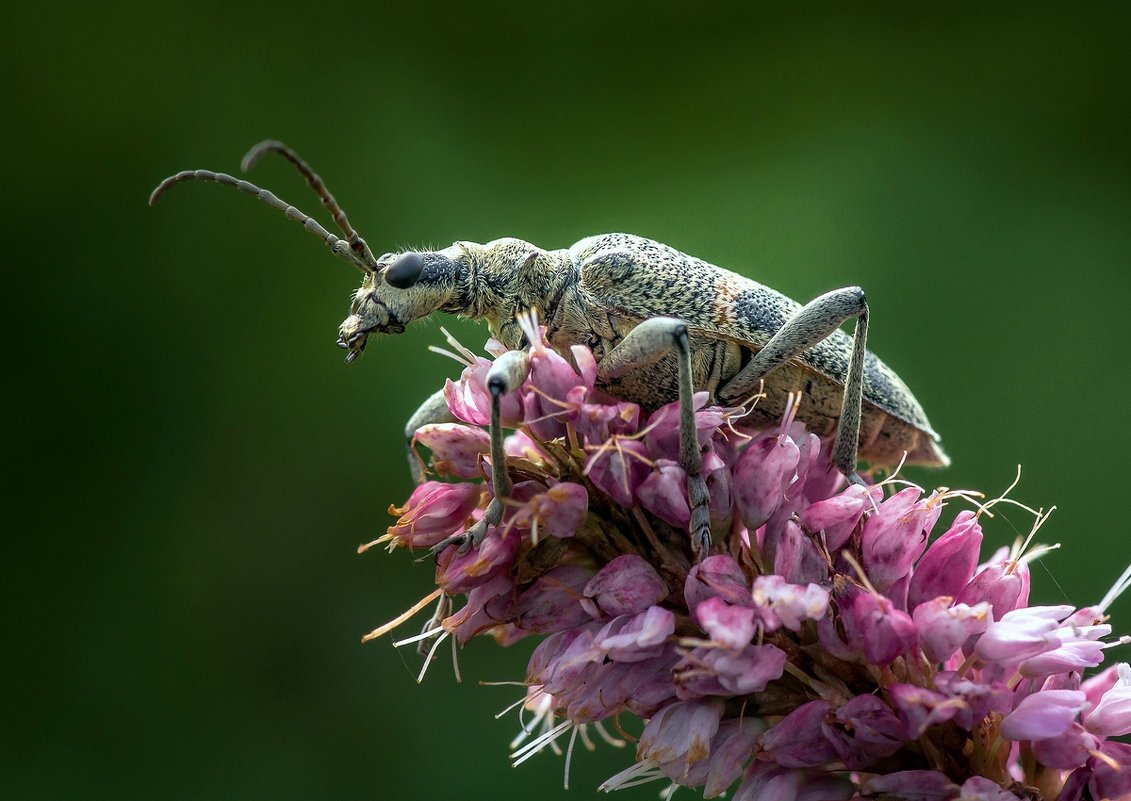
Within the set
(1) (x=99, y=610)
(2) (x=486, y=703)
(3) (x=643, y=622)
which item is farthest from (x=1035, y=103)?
(1) (x=99, y=610)

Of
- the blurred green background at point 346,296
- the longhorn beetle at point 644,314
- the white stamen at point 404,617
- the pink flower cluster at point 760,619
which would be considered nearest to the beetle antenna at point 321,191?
the longhorn beetle at point 644,314

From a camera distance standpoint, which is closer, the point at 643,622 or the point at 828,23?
the point at 643,622

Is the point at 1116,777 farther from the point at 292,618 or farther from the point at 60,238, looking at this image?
the point at 60,238

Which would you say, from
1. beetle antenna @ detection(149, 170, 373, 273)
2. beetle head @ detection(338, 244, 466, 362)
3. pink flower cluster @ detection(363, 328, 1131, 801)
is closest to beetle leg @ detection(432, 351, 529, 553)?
pink flower cluster @ detection(363, 328, 1131, 801)

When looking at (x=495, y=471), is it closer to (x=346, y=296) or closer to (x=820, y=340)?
(x=820, y=340)

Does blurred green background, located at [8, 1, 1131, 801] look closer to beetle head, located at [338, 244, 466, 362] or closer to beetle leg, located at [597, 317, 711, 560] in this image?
beetle head, located at [338, 244, 466, 362]

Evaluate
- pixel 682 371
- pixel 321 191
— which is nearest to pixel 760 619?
pixel 682 371
